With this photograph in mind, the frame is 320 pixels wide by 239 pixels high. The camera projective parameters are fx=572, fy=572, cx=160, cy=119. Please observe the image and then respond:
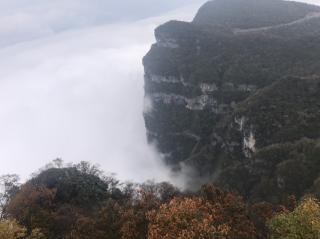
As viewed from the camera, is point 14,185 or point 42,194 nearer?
point 42,194

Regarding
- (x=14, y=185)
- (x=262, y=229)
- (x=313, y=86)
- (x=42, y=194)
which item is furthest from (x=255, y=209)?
(x=313, y=86)

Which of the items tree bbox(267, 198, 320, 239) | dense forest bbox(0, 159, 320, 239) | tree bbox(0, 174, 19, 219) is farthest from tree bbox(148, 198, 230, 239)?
tree bbox(0, 174, 19, 219)

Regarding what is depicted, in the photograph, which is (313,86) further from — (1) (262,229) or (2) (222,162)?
(1) (262,229)

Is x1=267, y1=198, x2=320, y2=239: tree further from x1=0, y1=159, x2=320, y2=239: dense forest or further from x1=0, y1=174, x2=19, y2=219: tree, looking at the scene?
x1=0, y1=174, x2=19, y2=219: tree

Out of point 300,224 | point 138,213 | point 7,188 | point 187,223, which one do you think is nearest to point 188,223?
point 187,223

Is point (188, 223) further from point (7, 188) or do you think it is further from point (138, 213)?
point (7, 188)

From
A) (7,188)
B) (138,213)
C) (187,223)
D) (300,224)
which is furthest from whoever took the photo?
(7,188)

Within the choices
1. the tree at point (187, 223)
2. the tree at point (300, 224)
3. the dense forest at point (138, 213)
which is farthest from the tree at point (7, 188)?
the tree at point (300, 224)

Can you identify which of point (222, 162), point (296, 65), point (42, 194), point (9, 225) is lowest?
point (222, 162)
